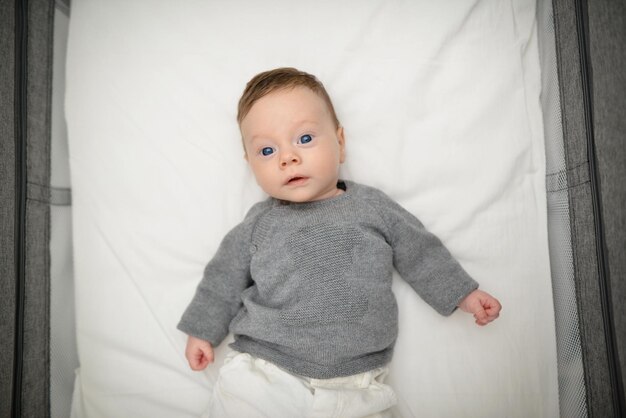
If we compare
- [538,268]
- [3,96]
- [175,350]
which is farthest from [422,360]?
[3,96]

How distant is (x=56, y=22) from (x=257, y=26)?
0.57 m

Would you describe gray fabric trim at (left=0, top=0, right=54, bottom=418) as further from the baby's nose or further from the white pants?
the baby's nose

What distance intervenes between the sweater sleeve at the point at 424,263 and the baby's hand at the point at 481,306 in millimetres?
27

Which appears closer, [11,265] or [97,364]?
[11,265]

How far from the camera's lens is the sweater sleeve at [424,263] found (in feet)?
3.12

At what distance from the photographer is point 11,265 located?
93 centimetres

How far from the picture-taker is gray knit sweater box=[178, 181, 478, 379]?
899 mm

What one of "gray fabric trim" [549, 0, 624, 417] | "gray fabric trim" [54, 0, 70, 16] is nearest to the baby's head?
"gray fabric trim" [549, 0, 624, 417]

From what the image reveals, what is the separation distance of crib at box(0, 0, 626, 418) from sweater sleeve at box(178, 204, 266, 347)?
4.0 inches

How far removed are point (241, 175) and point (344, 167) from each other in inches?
11.3

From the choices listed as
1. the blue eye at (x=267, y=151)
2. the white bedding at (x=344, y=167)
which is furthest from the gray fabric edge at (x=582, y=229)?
the blue eye at (x=267, y=151)

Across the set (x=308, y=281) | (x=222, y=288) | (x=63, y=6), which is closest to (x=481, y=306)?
(x=308, y=281)

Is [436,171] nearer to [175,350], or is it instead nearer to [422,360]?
[422,360]

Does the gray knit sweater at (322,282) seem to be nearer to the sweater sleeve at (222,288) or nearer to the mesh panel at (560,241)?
the sweater sleeve at (222,288)
